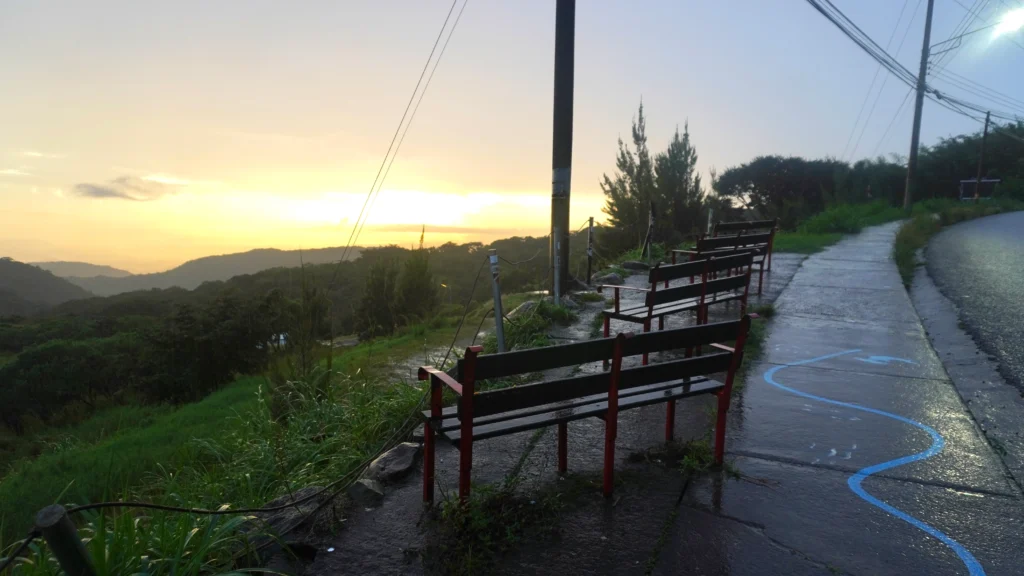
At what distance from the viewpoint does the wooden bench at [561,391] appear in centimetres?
304

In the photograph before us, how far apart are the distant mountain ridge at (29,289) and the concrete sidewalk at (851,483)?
65310mm

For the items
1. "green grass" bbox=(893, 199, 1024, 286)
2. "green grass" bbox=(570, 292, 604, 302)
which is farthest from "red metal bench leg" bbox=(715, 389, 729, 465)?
"green grass" bbox=(893, 199, 1024, 286)

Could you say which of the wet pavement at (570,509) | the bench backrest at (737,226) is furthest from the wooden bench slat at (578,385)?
the bench backrest at (737,226)

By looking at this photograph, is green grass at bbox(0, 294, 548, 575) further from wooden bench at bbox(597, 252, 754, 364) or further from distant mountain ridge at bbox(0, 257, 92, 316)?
distant mountain ridge at bbox(0, 257, 92, 316)

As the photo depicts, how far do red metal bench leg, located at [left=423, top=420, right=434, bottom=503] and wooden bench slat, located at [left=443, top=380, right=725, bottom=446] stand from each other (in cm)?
11

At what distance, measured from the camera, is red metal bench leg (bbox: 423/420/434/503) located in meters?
3.22

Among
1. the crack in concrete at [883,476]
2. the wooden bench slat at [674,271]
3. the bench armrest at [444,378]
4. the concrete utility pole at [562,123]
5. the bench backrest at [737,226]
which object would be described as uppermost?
the concrete utility pole at [562,123]

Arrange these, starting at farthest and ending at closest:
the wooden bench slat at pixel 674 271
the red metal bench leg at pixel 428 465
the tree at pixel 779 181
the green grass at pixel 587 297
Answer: the tree at pixel 779 181
the green grass at pixel 587 297
the wooden bench slat at pixel 674 271
the red metal bench leg at pixel 428 465

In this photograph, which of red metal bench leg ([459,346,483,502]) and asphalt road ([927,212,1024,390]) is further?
asphalt road ([927,212,1024,390])

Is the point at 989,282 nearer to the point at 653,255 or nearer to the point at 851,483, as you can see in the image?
the point at 653,255

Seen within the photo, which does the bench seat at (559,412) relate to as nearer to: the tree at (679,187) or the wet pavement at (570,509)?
the wet pavement at (570,509)

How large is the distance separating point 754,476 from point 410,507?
1.95 meters

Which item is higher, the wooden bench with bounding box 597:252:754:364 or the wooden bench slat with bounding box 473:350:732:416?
the wooden bench with bounding box 597:252:754:364

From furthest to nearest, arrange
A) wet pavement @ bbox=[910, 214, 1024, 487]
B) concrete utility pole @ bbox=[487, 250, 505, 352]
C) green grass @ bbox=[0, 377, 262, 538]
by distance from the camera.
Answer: green grass @ bbox=[0, 377, 262, 538]
concrete utility pole @ bbox=[487, 250, 505, 352]
wet pavement @ bbox=[910, 214, 1024, 487]
